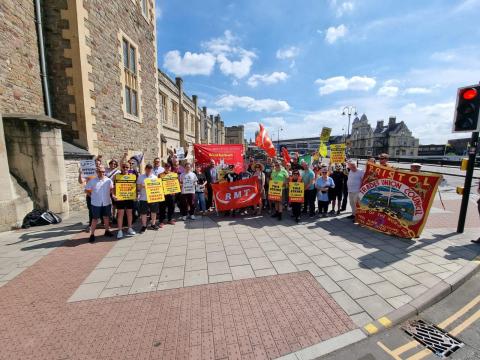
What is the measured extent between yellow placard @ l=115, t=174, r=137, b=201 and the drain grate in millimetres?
5788

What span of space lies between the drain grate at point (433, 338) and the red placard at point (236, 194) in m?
5.00

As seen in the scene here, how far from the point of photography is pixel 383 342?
253cm

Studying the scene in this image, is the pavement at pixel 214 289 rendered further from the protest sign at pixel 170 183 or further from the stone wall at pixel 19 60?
the stone wall at pixel 19 60

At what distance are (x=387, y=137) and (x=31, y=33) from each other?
86.3 meters

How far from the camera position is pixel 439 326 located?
2826 millimetres

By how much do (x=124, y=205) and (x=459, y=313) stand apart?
21.7ft

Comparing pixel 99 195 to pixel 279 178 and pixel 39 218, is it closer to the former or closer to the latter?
pixel 39 218

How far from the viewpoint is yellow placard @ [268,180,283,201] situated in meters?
6.95

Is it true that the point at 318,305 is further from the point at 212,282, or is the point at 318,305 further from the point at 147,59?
the point at 147,59

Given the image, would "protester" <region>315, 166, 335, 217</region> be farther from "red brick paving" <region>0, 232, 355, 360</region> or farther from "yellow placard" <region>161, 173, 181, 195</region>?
"yellow placard" <region>161, 173, 181, 195</region>

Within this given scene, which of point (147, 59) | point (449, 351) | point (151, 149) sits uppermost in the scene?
point (147, 59)

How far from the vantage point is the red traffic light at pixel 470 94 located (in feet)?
17.5

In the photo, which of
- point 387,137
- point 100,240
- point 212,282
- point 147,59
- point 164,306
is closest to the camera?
point 164,306

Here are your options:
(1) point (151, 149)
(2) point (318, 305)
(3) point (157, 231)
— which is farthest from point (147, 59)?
(2) point (318, 305)
